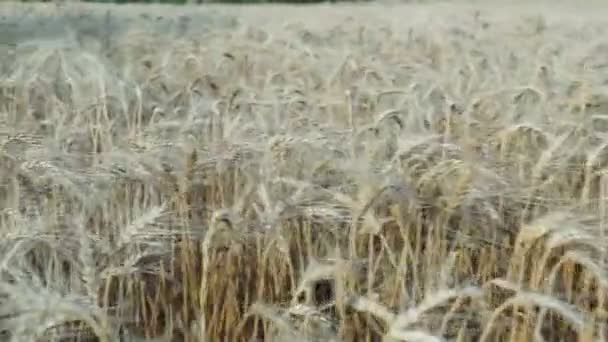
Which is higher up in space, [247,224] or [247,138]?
[247,138]

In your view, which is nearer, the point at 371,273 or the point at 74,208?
the point at 371,273

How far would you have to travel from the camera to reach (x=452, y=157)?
1978 millimetres

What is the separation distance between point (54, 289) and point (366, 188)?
1.73 ft

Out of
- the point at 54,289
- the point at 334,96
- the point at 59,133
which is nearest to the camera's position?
the point at 54,289

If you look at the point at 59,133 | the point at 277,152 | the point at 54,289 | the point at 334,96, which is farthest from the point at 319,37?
the point at 54,289

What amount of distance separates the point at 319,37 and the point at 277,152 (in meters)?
4.32

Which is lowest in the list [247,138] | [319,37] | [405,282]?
[405,282]

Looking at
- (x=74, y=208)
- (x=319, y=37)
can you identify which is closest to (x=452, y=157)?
(x=74, y=208)

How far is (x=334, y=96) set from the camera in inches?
114

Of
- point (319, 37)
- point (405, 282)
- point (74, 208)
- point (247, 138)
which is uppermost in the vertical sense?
point (319, 37)

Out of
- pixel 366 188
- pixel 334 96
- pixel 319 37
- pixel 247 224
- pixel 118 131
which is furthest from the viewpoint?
pixel 319 37

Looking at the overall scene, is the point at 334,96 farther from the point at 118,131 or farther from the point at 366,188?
the point at 366,188

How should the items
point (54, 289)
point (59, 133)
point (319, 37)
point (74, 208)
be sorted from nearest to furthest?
point (54, 289), point (74, 208), point (59, 133), point (319, 37)

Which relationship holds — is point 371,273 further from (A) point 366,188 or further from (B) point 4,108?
(B) point 4,108
